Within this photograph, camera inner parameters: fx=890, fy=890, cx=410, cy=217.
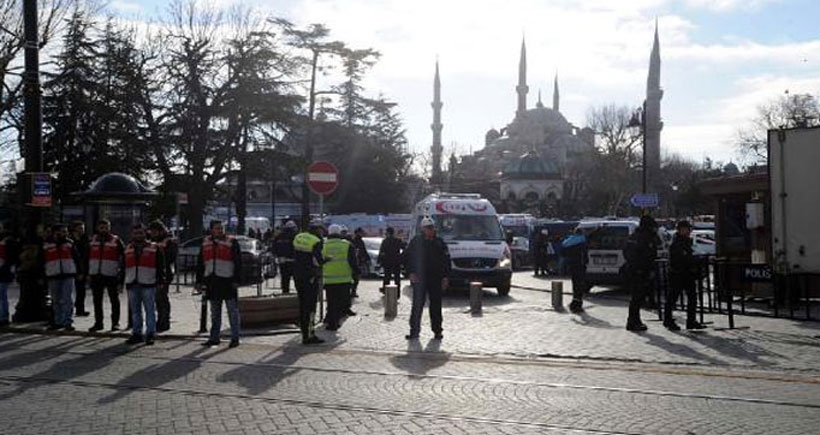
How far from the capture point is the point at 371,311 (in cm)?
1814

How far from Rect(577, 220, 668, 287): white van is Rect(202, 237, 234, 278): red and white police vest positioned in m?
11.4

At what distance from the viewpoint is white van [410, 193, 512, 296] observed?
21.9 m

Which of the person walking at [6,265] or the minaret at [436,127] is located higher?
the minaret at [436,127]

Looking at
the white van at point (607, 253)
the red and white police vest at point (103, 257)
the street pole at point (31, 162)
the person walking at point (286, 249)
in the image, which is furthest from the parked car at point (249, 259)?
the red and white police vest at point (103, 257)

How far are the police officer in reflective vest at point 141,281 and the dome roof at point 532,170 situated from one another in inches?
3630

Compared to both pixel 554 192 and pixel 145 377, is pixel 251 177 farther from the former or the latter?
pixel 554 192

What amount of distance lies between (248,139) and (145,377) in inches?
1383

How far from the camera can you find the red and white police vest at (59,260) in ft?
48.1

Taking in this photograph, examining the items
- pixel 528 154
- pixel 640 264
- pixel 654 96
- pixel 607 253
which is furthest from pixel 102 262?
pixel 654 96

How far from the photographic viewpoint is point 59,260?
14695 millimetres

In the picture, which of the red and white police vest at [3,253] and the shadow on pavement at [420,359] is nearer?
the shadow on pavement at [420,359]

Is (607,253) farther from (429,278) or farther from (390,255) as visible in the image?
(429,278)

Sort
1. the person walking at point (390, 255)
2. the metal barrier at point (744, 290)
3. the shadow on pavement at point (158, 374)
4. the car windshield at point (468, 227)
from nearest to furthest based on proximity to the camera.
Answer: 1. the shadow on pavement at point (158, 374)
2. the metal barrier at point (744, 290)
3. the person walking at point (390, 255)
4. the car windshield at point (468, 227)

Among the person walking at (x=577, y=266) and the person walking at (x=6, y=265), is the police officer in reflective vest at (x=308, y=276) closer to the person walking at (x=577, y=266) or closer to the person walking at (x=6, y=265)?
the person walking at (x=6, y=265)
